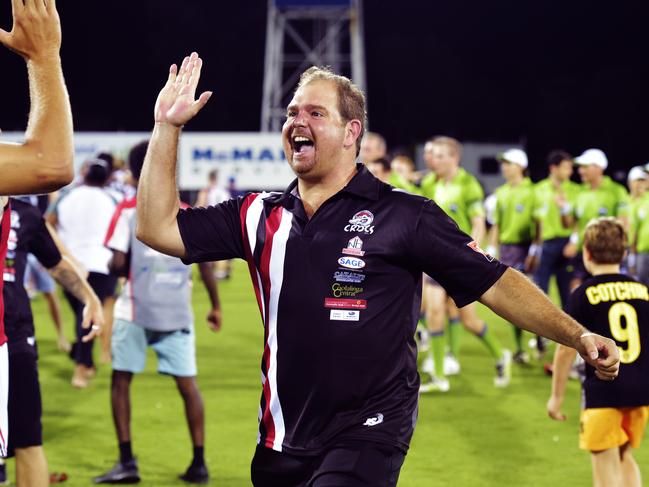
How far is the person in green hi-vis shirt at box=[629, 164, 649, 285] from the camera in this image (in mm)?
13742

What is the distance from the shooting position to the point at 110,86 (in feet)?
199

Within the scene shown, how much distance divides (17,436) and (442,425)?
447 cm

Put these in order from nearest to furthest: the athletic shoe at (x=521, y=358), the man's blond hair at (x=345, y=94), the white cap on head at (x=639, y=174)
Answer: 1. the man's blond hair at (x=345, y=94)
2. the athletic shoe at (x=521, y=358)
3. the white cap on head at (x=639, y=174)

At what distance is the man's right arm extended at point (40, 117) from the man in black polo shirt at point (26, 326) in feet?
9.66

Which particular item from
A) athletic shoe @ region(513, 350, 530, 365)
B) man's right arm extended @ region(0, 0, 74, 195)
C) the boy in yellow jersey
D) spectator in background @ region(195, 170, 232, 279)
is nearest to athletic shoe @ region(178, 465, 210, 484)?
the boy in yellow jersey

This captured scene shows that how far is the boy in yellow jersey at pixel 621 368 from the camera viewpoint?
5910mm

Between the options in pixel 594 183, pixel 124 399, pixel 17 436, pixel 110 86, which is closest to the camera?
pixel 17 436

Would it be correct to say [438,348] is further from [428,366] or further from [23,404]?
[23,404]

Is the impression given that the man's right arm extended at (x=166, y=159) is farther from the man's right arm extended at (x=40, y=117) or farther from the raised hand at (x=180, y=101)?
the man's right arm extended at (x=40, y=117)

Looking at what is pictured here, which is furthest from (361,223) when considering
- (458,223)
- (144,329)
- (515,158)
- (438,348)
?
(515,158)

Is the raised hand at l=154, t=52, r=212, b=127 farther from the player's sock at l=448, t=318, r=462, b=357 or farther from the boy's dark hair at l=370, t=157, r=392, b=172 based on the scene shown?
the player's sock at l=448, t=318, r=462, b=357

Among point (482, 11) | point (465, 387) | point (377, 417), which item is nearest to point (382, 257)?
point (377, 417)

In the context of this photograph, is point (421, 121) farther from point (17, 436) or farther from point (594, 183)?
point (17, 436)

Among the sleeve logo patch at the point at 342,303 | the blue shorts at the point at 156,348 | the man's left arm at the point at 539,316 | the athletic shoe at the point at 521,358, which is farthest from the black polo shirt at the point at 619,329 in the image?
the athletic shoe at the point at 521,358
